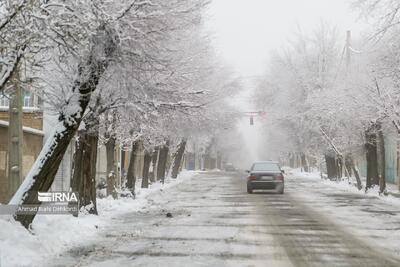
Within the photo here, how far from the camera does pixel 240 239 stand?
40.0 ft

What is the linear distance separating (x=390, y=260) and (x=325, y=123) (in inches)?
1135

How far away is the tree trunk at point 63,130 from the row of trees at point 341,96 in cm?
840

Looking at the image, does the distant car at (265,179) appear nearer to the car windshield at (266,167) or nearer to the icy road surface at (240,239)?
the car windshield at (266,167)

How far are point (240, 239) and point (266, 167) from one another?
1773cm

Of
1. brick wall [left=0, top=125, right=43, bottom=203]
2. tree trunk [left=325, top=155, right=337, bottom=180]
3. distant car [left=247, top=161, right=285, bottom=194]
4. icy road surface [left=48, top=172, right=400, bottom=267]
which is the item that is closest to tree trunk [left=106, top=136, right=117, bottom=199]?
brick wall [left=0, top=125, right=43, bottom=203]

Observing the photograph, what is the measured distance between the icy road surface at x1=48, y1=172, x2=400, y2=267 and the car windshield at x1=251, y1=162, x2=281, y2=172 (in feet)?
30.4

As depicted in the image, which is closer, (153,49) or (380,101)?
(153,49)

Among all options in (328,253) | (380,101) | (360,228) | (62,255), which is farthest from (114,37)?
(380,101)

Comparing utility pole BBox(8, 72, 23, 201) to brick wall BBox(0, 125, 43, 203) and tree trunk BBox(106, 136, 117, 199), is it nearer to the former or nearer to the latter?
brick wall BBox(0, 125, 43, 203)

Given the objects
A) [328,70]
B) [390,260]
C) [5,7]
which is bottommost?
[390,260]

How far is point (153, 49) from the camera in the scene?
37.9ft

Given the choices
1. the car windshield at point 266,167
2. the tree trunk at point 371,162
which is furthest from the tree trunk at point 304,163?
the car windshield at point 266,167

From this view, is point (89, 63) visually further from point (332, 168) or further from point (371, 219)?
point (332, 168)

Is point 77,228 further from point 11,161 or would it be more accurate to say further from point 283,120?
point 283,120
